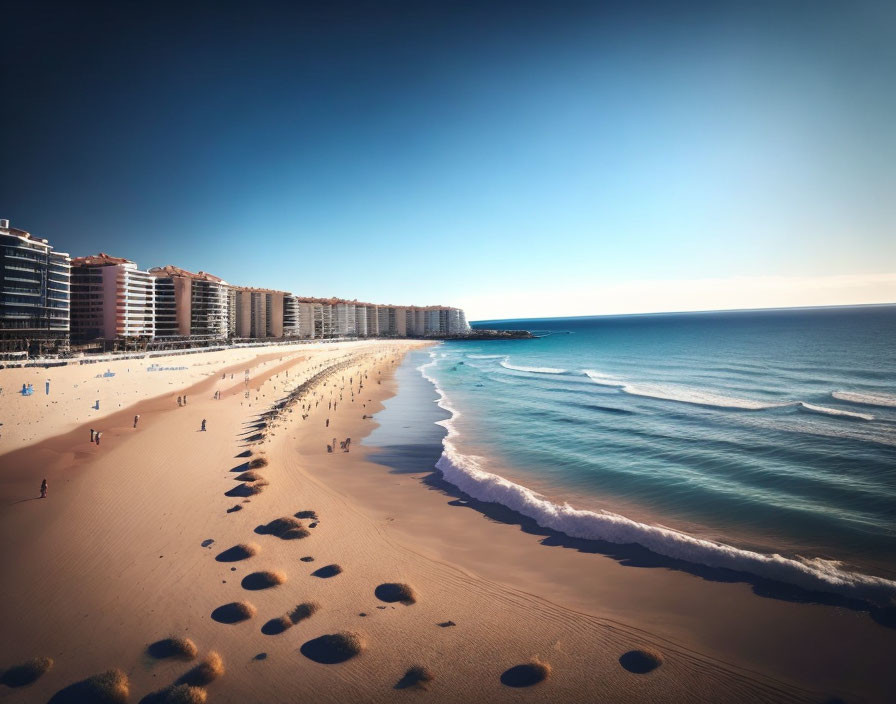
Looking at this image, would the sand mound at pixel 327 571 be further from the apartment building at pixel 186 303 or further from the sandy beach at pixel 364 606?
the apartment building at pixel 186 303

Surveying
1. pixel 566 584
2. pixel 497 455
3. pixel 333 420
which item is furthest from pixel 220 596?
pixel 333 420

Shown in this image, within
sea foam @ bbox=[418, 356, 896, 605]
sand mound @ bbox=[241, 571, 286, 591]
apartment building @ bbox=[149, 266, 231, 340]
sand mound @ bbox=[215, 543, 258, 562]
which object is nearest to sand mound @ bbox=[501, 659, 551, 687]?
sand mound @ bbox=[241, 571, 286, 591]

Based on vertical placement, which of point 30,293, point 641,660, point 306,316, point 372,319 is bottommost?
point 641,660

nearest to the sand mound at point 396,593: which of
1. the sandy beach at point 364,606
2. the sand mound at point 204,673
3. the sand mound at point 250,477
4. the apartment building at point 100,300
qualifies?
the sandy beach at point 364,606

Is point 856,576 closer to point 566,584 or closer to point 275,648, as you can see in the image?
point 566,584

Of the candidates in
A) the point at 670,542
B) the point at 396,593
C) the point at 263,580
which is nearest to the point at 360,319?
the point at 263,580

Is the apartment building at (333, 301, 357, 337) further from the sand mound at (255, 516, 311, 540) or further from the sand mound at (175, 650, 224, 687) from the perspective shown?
the sand mound at (175, 650, 224, 687)

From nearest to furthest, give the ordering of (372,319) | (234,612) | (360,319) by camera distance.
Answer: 1. (234,612)
2. (360,319)
3. (372,319)

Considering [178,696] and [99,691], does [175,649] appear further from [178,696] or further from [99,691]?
[178,696]
